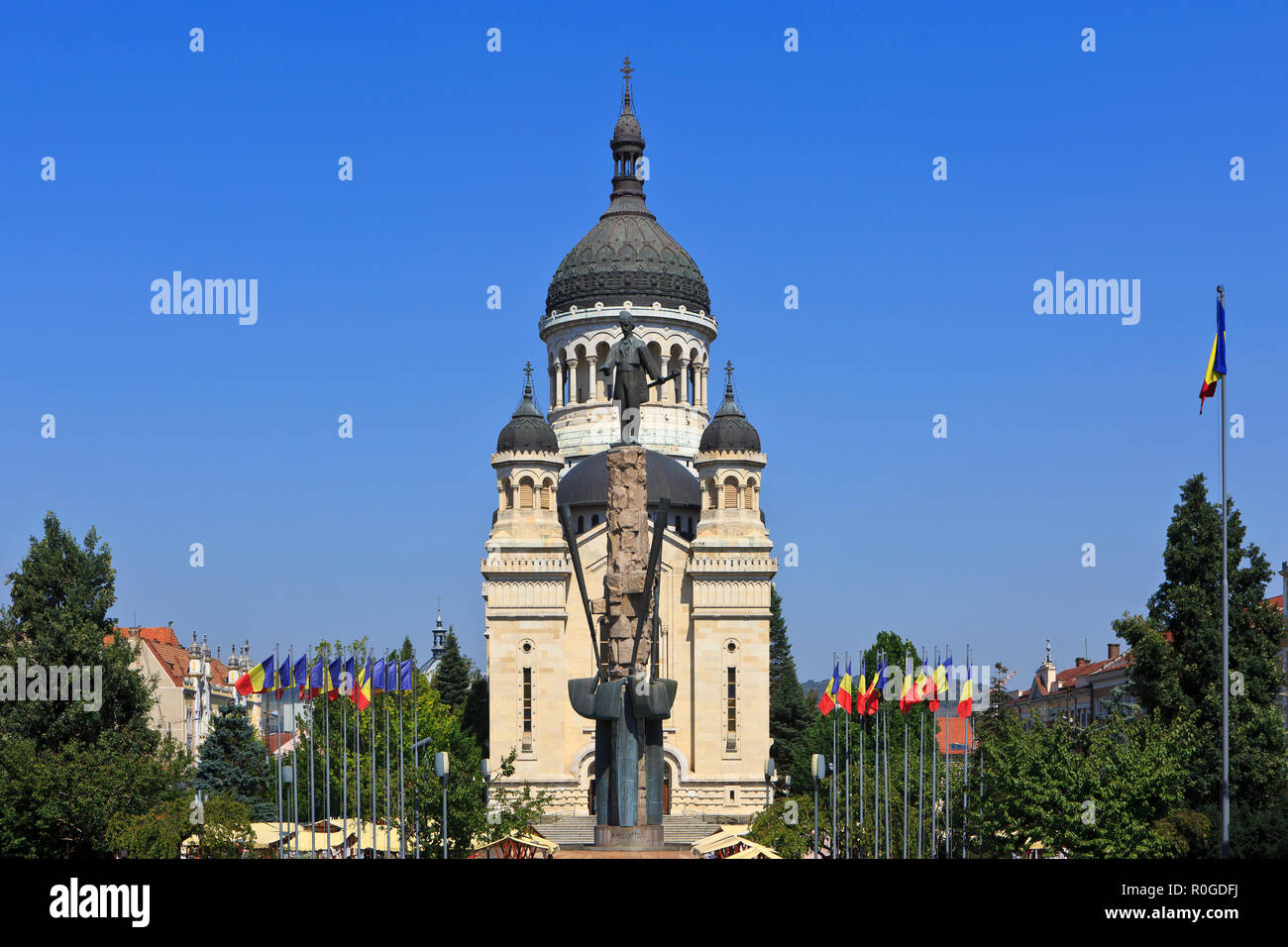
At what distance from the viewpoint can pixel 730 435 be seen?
82062 millimetres

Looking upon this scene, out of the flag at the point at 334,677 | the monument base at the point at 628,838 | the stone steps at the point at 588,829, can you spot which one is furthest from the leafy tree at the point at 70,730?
the stone steps at the point at 588,829

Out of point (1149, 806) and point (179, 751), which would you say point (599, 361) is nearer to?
point (179, 751)

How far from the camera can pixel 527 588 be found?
3152 inches

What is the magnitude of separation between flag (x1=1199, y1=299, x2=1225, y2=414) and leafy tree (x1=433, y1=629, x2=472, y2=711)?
236 feet

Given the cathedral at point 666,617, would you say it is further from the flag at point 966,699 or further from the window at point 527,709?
the flag at point 966,699

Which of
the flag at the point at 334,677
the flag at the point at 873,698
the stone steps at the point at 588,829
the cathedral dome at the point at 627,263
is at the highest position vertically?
the cathedral dome at the point at 627,263

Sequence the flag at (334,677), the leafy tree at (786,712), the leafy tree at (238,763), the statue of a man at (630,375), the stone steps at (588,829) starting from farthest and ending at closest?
the leafy tree at (786,712)
the leafy tree at (238,763)
the stone steps at (588,829)
the flag at (334,677)
the statue of a man at (630,375)

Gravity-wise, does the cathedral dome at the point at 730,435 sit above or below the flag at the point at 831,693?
above

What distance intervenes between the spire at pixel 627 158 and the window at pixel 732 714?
31043mm

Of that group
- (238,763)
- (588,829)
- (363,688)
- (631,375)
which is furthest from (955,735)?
(631,375)

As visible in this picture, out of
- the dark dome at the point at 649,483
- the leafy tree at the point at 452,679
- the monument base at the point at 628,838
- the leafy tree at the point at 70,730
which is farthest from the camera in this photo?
the leafy tree at the point at 452,679

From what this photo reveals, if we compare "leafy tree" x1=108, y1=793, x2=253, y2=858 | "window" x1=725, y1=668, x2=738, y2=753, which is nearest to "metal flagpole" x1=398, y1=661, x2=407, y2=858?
"leafy tree" x1=108, y1=793, x2=253, y2=858

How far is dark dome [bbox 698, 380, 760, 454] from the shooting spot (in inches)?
3223

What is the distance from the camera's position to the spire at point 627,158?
322ft
